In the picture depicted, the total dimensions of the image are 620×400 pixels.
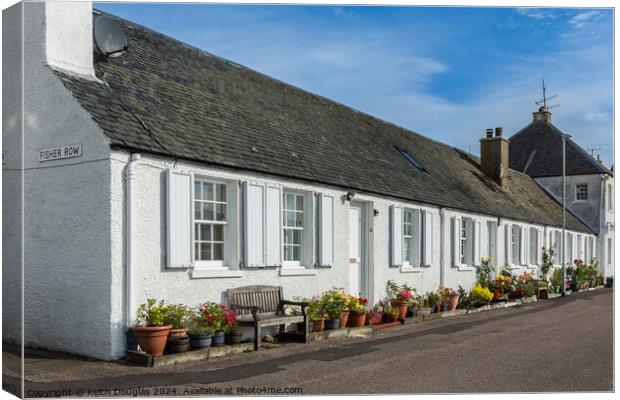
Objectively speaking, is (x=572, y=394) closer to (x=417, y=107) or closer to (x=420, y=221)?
(x=417, y=107)

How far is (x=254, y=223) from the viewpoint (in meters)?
11.2

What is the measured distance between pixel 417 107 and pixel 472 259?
1176 cm

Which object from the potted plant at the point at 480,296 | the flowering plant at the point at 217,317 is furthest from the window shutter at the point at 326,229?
the potted plant at the point at 480,296

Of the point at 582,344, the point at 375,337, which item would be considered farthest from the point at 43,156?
the point at 582,344

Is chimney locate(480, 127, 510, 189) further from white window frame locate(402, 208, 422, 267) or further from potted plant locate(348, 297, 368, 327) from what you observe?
potted plant locate(348, 297, 368, 327)

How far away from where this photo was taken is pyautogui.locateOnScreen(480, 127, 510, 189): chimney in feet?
84.6

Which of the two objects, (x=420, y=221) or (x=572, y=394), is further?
(x=420, y=221)

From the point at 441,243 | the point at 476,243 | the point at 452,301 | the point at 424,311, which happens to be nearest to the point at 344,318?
the point at 424,311

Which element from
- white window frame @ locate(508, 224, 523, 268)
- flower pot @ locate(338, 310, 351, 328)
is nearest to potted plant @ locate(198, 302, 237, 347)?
flower pot @ locate(338, 310, 351, 328)

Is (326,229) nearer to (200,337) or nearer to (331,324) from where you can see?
(331,324)

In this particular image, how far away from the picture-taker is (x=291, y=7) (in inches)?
309

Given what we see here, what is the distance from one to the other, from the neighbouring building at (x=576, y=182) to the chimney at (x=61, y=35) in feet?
55.3

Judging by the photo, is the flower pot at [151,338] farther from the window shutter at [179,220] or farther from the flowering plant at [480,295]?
the flowering plant at [480,295]

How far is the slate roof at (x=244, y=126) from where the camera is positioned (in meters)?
10.1
